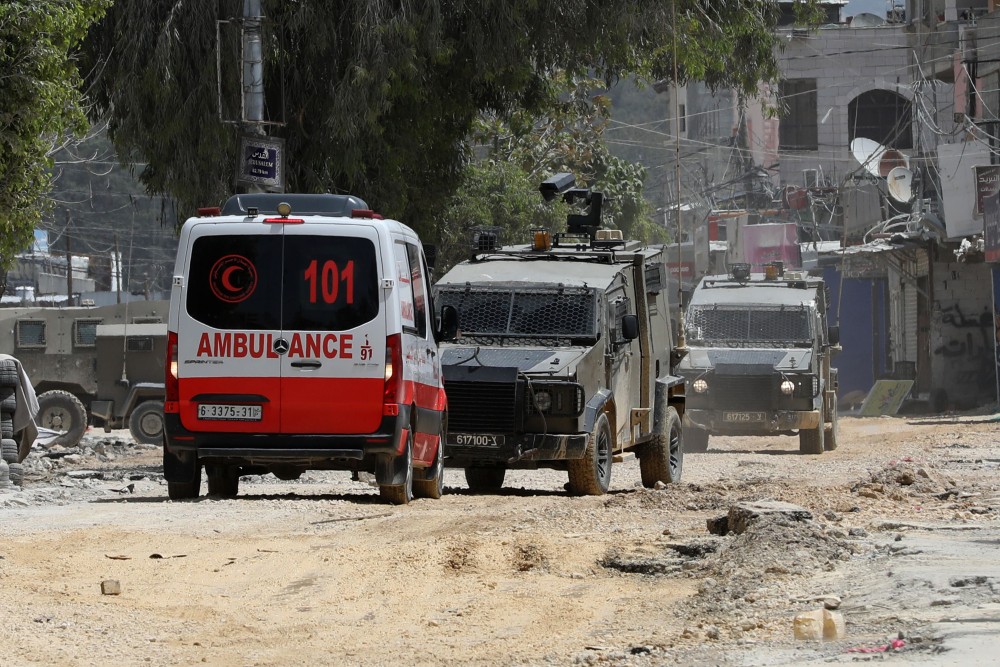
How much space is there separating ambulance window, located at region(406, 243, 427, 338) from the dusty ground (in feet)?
4.68

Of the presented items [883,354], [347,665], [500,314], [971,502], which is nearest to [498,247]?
[500,314]

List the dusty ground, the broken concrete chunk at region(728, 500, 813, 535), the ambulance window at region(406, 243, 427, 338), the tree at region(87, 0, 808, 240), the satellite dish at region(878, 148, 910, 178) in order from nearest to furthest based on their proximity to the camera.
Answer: the dusty ground → the broken concrete chunk at region(728, 500, 813, 535) → the ambulance window at region(406, 243, 427, 338) → the tree at region(87, 0, 808, 240) → the satellite dish at region(878, 148, 910, 178)

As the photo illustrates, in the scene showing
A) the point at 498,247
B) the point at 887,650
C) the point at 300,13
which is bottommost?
the point at 887,650

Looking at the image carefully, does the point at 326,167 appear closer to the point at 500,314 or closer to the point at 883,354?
the point at 500,314

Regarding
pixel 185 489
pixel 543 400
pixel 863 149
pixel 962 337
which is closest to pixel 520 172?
pixel 962 337

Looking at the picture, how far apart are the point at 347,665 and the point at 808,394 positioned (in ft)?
58.3

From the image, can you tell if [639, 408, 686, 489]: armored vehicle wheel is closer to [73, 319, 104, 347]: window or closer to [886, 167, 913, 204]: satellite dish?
[73, 319, 104, 347]: window

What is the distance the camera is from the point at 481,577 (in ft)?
29.6

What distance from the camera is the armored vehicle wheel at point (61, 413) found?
2925cm

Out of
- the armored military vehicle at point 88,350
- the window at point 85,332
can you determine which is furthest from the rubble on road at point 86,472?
the window at point 85,332

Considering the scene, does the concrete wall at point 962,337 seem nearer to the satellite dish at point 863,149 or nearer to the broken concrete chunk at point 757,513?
the satellite dish at point 863,149

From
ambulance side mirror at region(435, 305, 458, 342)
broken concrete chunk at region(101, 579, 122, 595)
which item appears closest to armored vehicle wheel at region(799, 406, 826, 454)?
ambulance side mirror at region(435, 305, 458, 342)

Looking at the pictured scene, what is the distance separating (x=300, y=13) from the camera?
60.0 ft

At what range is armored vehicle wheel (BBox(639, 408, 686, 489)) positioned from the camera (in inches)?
661
